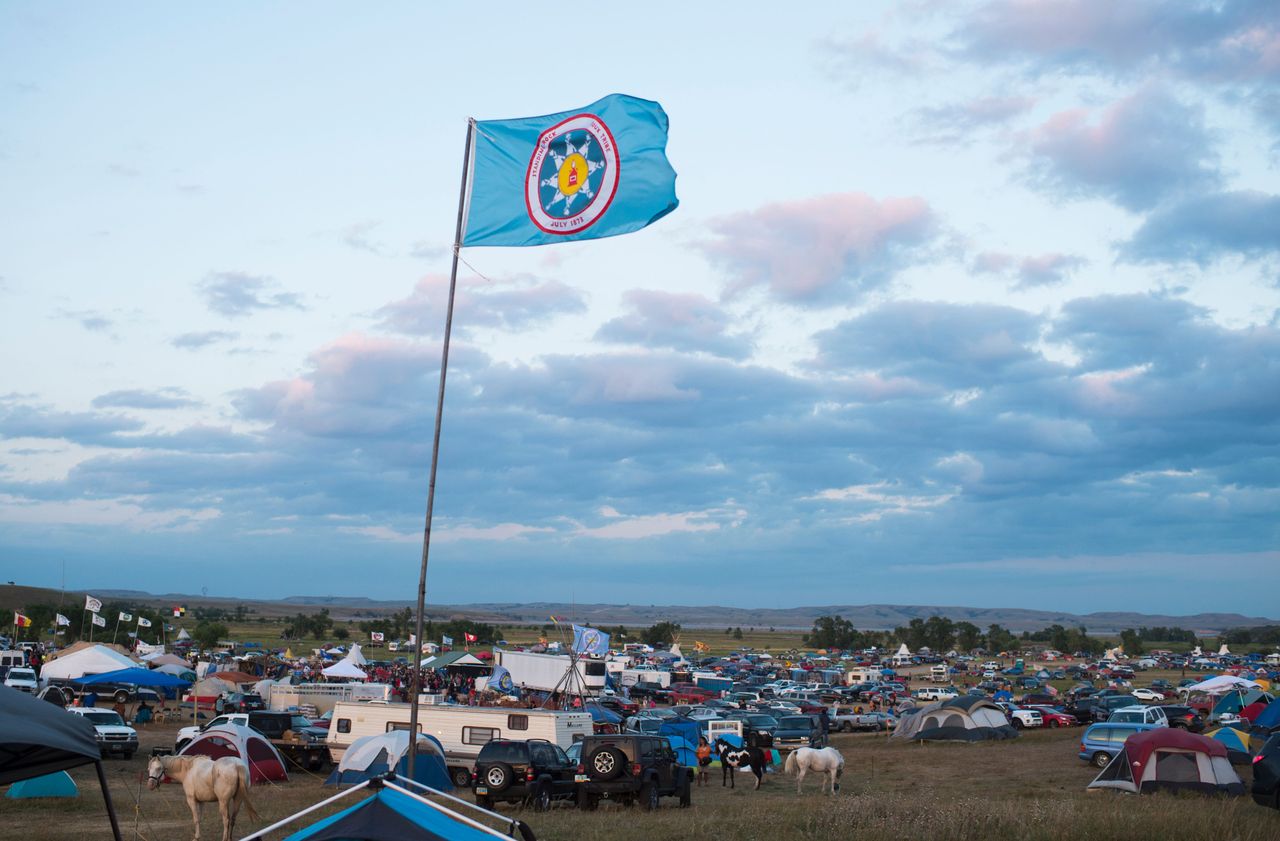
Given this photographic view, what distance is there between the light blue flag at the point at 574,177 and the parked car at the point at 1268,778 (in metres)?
14.6

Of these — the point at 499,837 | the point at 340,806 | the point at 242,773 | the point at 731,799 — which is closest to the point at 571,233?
the point at 499,837

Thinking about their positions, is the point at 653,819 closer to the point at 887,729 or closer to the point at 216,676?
the point at 887,729

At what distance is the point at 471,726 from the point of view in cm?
2856

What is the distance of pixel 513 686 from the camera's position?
50594 mm

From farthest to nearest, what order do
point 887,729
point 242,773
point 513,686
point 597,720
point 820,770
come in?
1. point 513,686
2. point 887,729
3. point 597,720
4. point 820,770
5. point 242,773

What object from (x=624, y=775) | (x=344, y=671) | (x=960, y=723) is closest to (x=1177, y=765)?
(x=624, y=775)

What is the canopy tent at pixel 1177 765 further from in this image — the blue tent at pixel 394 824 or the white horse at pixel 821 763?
the blue tent at pixel 394 824

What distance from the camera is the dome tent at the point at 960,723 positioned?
134 ft

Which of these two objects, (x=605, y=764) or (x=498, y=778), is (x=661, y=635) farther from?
(x=605, y=764)

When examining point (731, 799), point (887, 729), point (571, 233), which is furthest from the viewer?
point (887, 729)

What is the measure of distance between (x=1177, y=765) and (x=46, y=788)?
2241cm

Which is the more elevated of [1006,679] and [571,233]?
[571,233]

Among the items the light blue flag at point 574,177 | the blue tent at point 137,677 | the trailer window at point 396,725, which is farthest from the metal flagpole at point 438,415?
the blue tent at point 137,677

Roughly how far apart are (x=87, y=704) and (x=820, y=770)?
92.1 ft
